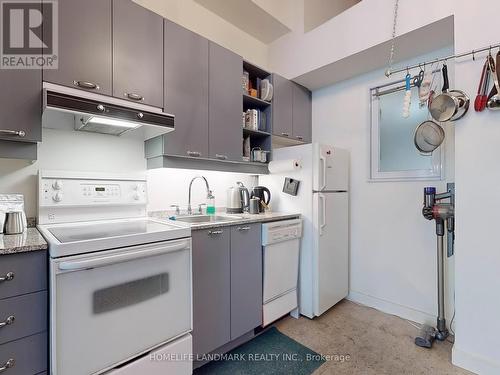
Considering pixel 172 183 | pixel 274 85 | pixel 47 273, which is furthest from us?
pixel 274 85

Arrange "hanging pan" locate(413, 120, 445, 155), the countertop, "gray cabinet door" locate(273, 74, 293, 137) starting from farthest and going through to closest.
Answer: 1. "gray cabinet door" locate(273, 74, 293, 137)
2. "hanging pan" locate(413, 120, 445, 155)
3. the countertop

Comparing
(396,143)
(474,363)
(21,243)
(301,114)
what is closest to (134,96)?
(21,243)

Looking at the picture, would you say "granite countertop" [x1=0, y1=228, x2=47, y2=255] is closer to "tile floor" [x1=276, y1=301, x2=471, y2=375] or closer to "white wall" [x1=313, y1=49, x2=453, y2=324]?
"tile floor" [x1=276, y1=301, x2=471, y2=375]

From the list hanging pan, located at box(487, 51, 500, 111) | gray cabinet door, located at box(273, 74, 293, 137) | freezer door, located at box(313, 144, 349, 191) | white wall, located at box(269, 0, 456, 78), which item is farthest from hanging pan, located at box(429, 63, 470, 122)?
gray cabinet door, located at box(273, 74, 293, 137)

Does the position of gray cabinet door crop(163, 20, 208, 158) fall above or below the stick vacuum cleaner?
above

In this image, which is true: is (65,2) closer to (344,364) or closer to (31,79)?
(31,79)

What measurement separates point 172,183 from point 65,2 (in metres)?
1.31

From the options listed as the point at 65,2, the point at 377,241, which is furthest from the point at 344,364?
the point at 65,2

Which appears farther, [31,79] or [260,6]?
[260,6]

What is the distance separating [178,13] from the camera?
88.5 inches

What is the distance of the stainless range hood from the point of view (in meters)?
1.21

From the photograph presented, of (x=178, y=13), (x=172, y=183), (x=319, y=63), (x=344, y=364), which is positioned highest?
(x=178, y=13)

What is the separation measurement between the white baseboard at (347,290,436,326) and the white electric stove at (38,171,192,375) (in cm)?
189

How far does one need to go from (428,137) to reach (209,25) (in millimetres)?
2258
